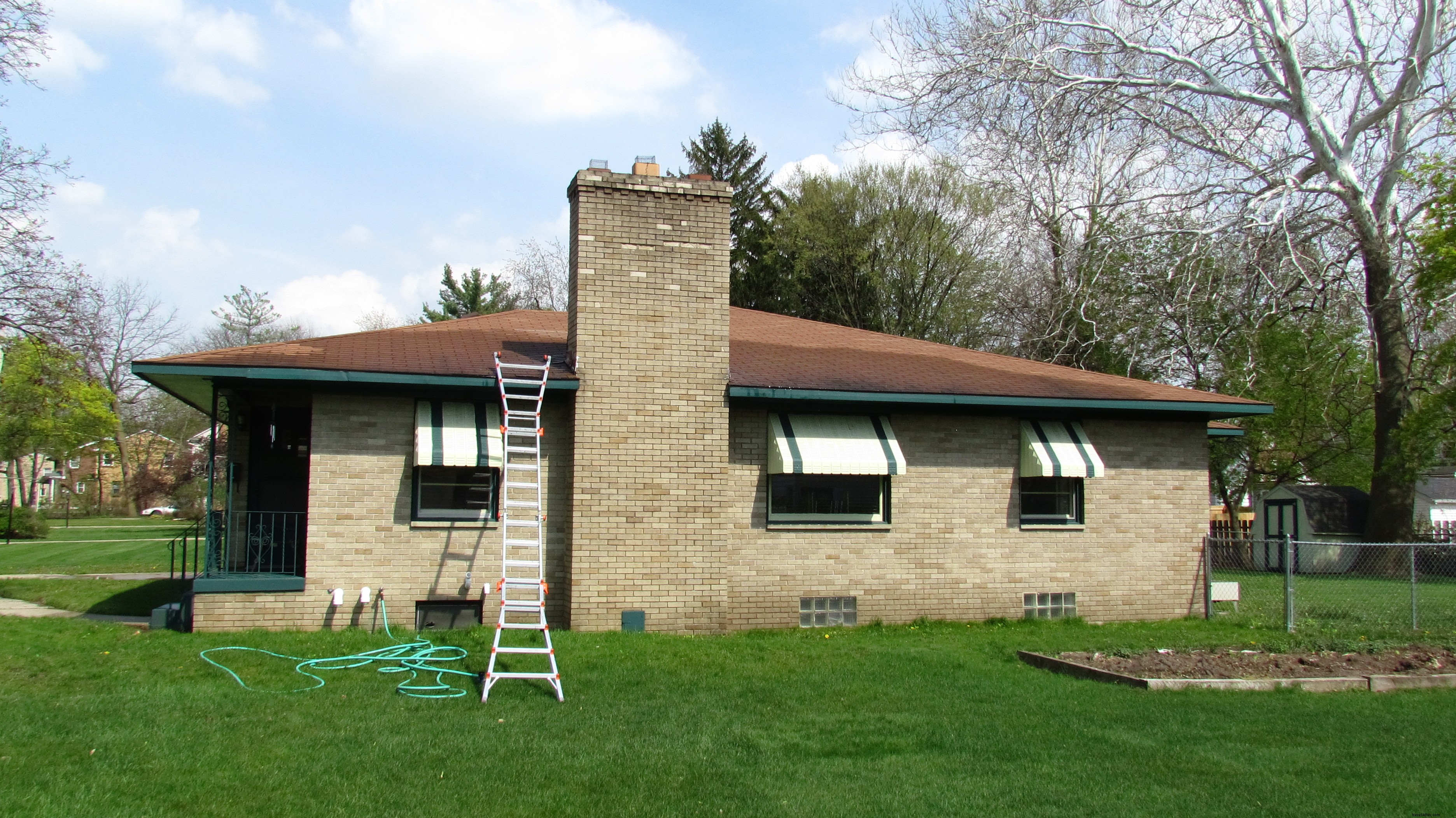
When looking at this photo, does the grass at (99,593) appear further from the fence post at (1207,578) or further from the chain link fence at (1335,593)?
the chain link fence at (1335,593)

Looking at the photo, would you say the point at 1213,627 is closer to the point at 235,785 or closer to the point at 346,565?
the point at 346,565

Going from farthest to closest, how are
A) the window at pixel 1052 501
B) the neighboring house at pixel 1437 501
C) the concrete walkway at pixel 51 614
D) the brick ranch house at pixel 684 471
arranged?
the neighboring house at pixel 1437 501
the window at pixel 1052 501
the concrete walkway at pixel 51 614
the brick ranch house at pixel 684 471

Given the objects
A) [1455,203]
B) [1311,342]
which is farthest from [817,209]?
[1455,203]

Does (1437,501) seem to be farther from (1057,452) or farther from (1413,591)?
(1057,452)

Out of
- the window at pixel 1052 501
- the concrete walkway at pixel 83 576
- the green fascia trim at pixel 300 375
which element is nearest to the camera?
the green fascia trim at pixel 300 375

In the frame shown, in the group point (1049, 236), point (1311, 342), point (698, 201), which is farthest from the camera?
point (1311, 342)

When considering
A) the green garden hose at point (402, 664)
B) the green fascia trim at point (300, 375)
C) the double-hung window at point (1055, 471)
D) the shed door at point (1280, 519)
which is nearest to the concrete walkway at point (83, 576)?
the green fascia trim at point (300, 375)

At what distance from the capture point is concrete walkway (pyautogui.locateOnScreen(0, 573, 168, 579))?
19.3 m

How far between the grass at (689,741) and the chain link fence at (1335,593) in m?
4.37

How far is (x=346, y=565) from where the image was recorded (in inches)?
468

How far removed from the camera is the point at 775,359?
14594 mm

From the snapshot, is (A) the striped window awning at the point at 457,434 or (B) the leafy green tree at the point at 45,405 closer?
(A) the striped window awning at the point at 457,434

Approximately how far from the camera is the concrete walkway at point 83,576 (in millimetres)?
19297

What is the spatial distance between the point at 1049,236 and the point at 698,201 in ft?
28.8
